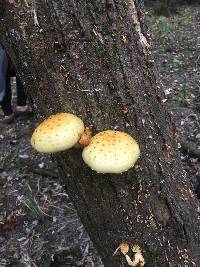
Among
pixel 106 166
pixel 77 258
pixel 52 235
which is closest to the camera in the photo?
pixel 106 166

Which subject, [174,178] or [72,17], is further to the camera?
[174,178]

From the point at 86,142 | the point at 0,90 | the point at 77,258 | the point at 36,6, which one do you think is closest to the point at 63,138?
the point at 86,142

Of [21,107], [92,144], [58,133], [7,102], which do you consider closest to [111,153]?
[92,144]

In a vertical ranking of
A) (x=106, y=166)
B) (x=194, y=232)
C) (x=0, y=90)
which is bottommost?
(x=0, y=90)

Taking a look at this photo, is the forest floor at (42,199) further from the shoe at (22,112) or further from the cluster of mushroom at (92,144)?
the cluster of mushroom at (92,144)

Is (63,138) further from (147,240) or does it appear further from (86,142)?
(147,240)

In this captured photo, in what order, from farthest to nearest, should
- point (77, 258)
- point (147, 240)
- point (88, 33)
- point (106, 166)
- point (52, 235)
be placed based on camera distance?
1. point (52, 235)
2. point (77, 258)
3. point (147, 240)
4. point (88, 33)
5. point (106, 166)

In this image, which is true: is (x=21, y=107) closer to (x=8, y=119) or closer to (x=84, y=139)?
(x=8, y=119)
